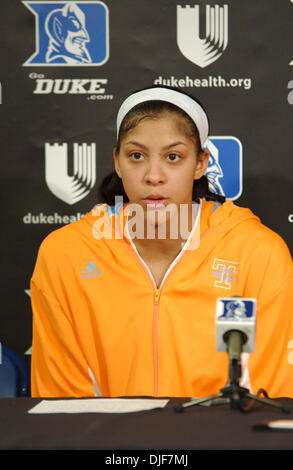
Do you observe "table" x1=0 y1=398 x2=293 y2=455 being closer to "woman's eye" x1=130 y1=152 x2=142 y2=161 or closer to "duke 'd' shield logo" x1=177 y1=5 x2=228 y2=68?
"woman's eye" x1=130 y1=152 x2=142 y2=161

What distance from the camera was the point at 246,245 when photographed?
234cm

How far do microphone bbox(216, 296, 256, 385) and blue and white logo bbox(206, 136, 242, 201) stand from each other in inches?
60.3

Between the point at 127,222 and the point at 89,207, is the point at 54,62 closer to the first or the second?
the point at 89,207

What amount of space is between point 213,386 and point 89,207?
3.64 feet

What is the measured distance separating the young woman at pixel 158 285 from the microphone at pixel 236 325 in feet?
2.54

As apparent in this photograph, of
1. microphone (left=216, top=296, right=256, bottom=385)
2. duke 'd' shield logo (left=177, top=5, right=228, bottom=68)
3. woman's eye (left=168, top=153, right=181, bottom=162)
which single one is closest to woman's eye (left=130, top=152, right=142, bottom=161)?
woman's eye (left=168, top=153, right=181, bottom=162)

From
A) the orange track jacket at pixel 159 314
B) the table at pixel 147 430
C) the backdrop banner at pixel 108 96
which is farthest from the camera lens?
the backdrop banner at pixel 108 96

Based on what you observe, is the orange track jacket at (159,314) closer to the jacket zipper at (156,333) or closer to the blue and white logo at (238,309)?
the jacket zipper at (156,333)

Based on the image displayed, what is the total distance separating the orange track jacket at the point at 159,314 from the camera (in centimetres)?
223

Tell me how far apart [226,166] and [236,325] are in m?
1.62

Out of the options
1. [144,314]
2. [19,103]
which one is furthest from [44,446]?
[19,103]

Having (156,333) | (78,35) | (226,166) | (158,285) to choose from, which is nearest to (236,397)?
(156,333)

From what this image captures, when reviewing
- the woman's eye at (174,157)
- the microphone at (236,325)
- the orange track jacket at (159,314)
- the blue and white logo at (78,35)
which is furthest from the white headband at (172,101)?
the microphone at (236,325)

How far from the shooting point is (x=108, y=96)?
297 centimetres
